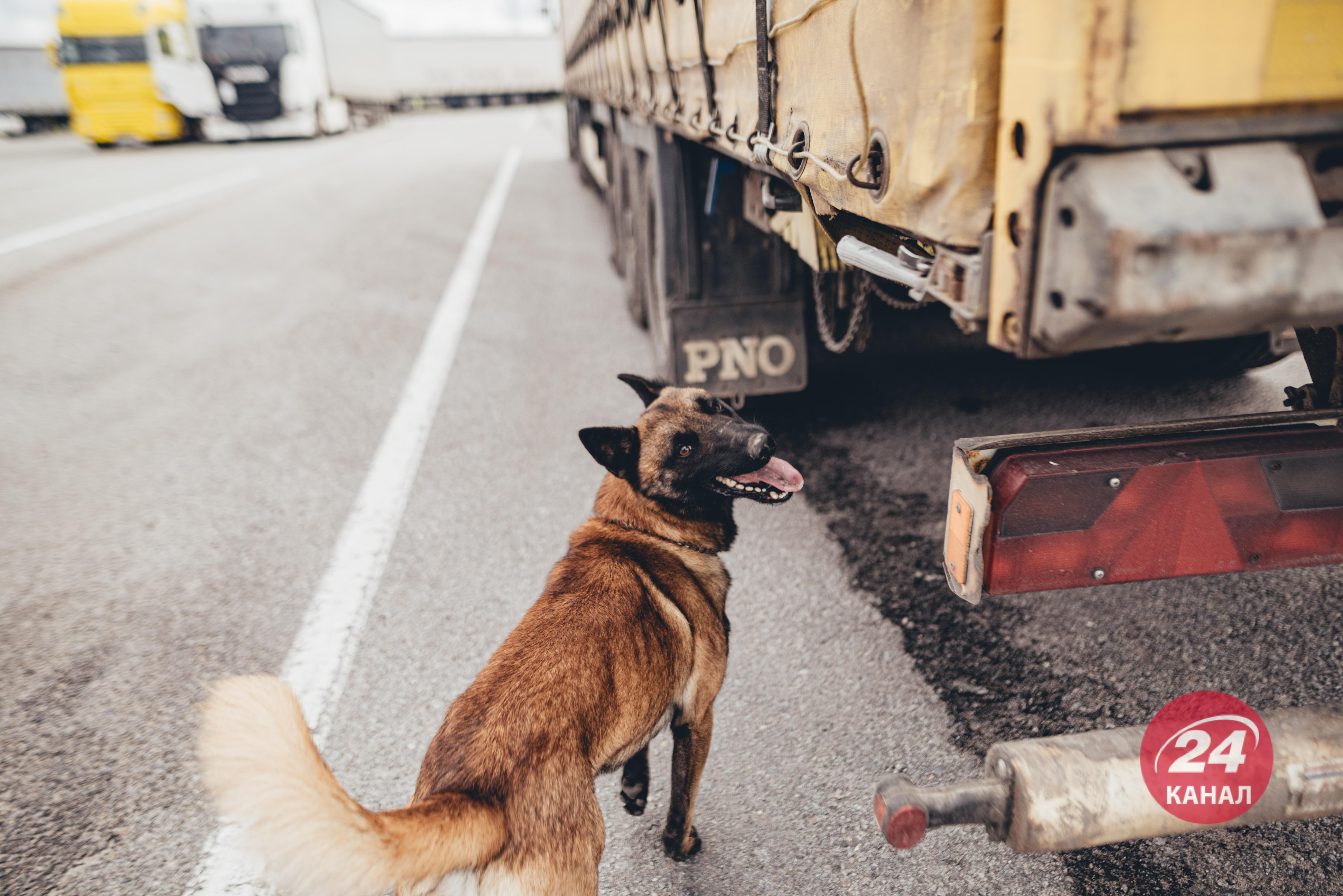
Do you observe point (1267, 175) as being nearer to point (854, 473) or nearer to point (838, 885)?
point (838, 885)

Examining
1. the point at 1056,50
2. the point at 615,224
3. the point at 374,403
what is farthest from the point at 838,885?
the point at 615,224

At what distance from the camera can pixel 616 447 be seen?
7.34 ft

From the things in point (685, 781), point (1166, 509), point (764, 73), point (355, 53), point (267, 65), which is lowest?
point (685, 781)

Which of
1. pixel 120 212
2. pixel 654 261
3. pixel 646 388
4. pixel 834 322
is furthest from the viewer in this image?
pixel 120 212

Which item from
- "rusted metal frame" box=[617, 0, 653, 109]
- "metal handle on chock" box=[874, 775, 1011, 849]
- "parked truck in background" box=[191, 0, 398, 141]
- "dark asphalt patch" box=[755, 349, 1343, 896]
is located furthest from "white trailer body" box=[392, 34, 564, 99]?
"metal handle on chock" box=[874, 775, 1011, 849]

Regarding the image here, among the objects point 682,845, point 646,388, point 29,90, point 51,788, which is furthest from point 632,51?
point 29,90

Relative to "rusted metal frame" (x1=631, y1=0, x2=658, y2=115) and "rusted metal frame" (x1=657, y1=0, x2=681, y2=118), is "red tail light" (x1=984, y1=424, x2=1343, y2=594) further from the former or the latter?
"rusted metal frame" (x1=631, y1=0, x2=658, y2=115)

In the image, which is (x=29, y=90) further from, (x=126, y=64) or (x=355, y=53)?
(x=126, y=64)

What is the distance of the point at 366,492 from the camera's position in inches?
151

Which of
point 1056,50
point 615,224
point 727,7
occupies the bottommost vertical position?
point 615,224

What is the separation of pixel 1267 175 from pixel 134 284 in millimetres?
9140

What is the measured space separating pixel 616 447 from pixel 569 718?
2.80 feet

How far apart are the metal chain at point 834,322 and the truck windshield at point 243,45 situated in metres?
24.9

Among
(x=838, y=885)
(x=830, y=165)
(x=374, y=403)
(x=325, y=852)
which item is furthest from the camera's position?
(x=374, y=403)
